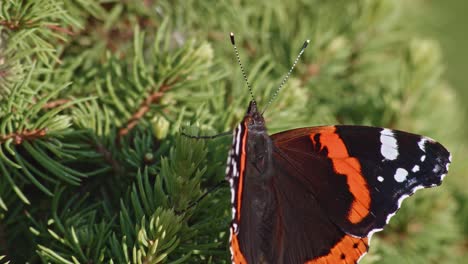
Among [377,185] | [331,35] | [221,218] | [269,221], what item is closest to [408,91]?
[331,35]

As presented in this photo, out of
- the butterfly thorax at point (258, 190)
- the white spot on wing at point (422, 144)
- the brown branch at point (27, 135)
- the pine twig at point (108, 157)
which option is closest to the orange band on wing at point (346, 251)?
the butterfly thorax at point (258, 190)

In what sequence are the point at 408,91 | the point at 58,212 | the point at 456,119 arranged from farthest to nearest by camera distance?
the point at 456,119 → the point at 408,91 → the point at 58,212

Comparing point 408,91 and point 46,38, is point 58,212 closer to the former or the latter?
point 46,38

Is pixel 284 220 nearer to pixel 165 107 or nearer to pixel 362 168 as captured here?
pixel 362 168

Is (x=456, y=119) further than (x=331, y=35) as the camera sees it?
Yes

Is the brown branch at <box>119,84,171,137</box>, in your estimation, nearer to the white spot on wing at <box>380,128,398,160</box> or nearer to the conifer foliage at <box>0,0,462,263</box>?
the conifer foliage at <box>0,0,462,263</box>

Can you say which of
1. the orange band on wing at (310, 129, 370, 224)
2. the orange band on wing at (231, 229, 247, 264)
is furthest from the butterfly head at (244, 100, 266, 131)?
the orange band on wing at (231, 229, 247, 264)

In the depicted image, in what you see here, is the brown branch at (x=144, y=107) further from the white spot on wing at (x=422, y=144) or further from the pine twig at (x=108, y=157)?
the white spot on wing at (x=422, y=144)

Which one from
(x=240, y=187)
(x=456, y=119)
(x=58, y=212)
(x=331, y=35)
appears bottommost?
(x=58, y=212)
